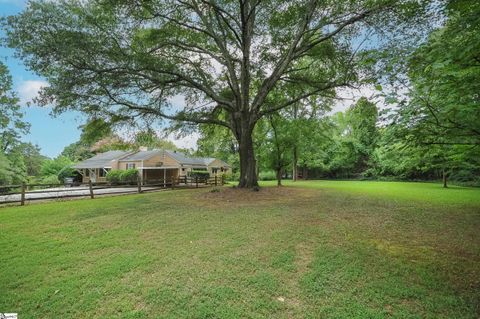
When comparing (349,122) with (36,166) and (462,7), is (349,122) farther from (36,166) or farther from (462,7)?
(36,166)

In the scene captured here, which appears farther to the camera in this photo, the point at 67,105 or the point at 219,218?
the point at 67,105

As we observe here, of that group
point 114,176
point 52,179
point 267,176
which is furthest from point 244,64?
point 52,179

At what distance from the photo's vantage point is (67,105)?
412 inches

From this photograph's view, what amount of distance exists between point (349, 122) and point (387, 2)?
27.2 meters

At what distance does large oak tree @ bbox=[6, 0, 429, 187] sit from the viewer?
29.6 feet

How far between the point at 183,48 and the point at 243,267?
38.7 feet

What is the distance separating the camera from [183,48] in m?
12.8

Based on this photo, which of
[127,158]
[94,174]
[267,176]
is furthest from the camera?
[267,176]

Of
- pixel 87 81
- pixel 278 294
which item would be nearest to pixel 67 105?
pixel 87 81

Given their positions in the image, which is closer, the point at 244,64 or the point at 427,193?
the point at 244,64

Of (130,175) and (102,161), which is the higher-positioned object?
(102,161)

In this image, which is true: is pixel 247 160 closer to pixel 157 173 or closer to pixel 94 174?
pixel 157 173

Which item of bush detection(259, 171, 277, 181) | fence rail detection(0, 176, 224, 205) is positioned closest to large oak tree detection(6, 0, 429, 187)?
fence rail detection(0, 176, 224, 205)

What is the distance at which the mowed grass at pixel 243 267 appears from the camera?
10.1 feet
